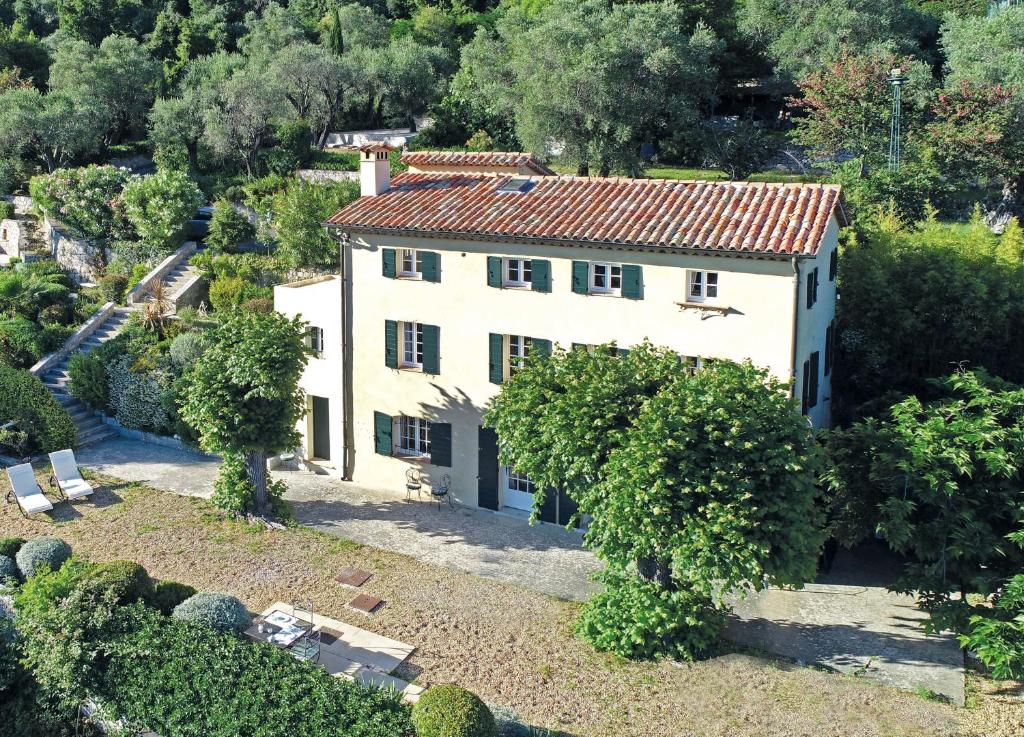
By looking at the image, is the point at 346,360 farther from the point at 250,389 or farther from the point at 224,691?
the point at 224,691

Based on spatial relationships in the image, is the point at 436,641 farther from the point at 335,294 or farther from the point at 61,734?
the point at 335,294

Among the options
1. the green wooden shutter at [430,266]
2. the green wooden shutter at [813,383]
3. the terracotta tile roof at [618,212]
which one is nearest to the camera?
the terracotta tile roof at [618,212]

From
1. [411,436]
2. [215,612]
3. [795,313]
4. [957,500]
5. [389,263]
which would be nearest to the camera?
[215,612]

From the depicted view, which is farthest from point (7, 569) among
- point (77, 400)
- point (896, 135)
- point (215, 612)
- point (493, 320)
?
point (896, 135)

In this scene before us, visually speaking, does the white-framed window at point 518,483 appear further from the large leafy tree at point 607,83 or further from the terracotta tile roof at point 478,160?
the large leafy tree at point 607,83

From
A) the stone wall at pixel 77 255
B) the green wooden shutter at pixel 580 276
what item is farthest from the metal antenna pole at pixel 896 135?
the stone wall at pixel 77 255

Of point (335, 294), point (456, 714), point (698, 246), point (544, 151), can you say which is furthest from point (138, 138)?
point (456, 714)
